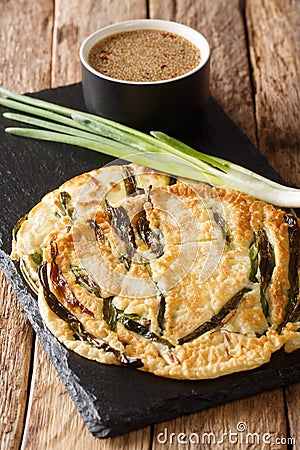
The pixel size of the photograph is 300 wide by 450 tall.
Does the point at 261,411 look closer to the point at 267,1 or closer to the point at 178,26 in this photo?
the point at 178,26

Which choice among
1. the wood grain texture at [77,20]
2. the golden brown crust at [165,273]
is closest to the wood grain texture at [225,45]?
the wood grain texture at [77,20]

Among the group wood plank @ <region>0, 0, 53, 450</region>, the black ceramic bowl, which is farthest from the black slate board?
the black ceramic bowl

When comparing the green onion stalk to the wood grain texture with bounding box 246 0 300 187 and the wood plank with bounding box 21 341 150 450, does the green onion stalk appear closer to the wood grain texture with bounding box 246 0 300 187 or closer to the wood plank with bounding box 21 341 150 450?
the wood grain texture with bounding box 246 0 300 187

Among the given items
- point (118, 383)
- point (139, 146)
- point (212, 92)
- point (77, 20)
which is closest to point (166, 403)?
point (118, 383)

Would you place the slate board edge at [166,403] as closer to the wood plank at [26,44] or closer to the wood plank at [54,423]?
the wood plank at [54,423]

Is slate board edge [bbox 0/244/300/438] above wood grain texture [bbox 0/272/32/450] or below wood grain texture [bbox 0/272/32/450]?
above

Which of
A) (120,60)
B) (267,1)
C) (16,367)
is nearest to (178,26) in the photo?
(120,60)
